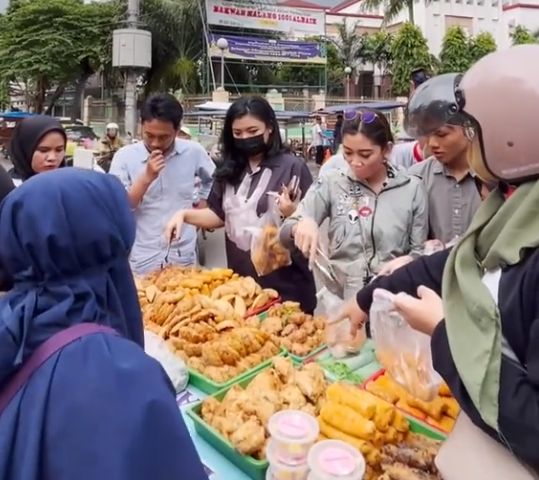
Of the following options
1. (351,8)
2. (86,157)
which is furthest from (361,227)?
(351,8)

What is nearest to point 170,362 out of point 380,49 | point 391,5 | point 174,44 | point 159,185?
point 159,185

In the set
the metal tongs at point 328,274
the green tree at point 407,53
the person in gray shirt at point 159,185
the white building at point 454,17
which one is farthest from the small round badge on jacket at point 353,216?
the white building at point 454,17

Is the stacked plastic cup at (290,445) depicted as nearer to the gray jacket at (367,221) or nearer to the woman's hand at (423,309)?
the woman's hand at (423,309)

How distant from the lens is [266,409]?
4.68ft

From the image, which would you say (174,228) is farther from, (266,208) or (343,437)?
(343,437)

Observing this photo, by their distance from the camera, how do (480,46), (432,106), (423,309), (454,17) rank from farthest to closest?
(454,17)
(480,46)
(432,106)
(423,309)

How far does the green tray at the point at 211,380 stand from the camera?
5.41 ft

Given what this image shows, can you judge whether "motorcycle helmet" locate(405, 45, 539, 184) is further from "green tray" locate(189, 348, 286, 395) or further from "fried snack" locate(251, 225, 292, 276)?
"fried snack" locate(251, 225, 292, 276)

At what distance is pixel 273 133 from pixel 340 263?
0.85m

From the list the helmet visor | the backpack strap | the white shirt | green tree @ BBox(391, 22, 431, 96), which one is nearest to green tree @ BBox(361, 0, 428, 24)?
green tree @ BBox(391, 22, 431, 96)

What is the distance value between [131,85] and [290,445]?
1052 cm

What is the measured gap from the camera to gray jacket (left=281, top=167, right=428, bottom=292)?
2.10 metres

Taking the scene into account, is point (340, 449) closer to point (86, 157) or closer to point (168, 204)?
point (168, 204)

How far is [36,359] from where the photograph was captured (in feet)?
3.00
